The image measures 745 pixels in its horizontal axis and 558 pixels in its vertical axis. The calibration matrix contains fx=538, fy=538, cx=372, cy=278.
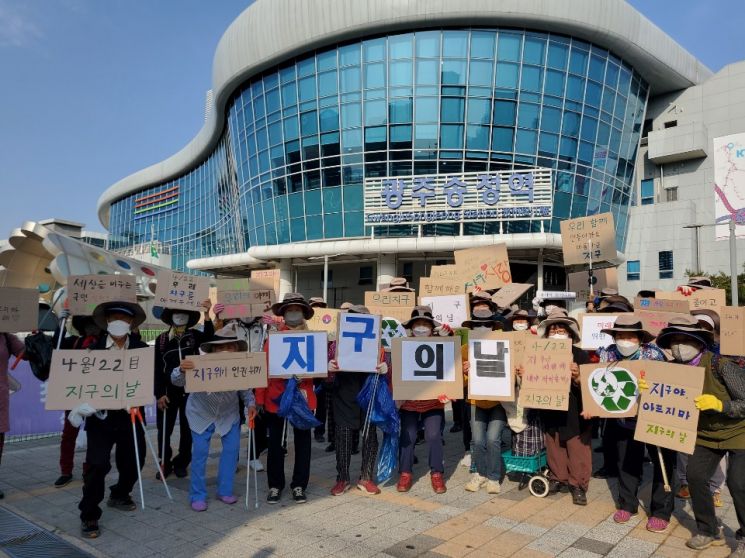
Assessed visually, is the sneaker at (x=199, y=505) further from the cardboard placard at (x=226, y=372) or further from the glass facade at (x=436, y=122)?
the glass facade at (x=436, y=122)

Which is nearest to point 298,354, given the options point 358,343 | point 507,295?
point 358,343

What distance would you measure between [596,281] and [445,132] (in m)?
16.9

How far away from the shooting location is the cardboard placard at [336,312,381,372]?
19.5ft

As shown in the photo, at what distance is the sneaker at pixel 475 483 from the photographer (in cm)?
609

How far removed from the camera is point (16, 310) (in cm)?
590

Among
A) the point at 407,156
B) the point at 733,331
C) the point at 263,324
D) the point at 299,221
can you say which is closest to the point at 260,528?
the point at 263,324

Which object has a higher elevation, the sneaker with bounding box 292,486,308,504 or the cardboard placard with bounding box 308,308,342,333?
the cardboard placard with bounding box 308,308,342,333

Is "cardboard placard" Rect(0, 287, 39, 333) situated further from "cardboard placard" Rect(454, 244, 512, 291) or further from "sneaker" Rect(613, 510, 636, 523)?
"cardboard placard" Rect(454, 244, 512, 291)

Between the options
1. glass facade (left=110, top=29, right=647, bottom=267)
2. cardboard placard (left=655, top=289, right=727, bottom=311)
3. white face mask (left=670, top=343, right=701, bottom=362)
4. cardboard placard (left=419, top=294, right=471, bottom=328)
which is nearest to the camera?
white face mask (left=670, top=343, right=701, bottom=362)

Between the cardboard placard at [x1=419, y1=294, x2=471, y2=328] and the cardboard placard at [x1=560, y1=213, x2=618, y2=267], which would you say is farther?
the cardboard placard at [x1=560, y1=213, x2=618, y2=267]

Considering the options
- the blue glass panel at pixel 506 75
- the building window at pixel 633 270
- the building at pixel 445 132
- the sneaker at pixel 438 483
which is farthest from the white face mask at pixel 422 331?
the building window at pixel 633 270

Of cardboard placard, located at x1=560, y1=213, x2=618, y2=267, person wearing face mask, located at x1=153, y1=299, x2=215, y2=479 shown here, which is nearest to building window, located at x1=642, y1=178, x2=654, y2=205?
cardboard placard, located at x1=560, y1=213, x2=618, y2=267

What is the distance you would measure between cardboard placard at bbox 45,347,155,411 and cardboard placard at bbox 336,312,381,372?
196cm

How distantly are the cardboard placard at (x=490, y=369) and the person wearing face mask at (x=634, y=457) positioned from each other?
978mm
